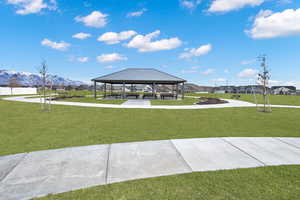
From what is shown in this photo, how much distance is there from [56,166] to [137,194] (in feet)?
5.99

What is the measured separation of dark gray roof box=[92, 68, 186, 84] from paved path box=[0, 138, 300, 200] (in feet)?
54.7

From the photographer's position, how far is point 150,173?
9.31 ft

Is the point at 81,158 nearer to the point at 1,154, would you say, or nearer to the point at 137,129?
the point at 1,154

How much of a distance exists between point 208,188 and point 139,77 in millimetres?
19583

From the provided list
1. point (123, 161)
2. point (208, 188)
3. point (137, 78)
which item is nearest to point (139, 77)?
point (137, 78)

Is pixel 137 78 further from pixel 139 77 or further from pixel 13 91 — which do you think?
pixel 13 91

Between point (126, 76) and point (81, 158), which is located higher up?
point (126, 76)

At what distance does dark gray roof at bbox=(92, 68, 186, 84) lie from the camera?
2064cm

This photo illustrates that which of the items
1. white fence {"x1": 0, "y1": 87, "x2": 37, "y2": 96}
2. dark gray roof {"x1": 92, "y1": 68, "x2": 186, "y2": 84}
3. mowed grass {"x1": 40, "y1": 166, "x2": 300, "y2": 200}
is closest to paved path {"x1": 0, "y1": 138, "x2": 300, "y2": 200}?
mowed grass {"x1": 40, "y1": 166, "x2": 300, "y2": 200}

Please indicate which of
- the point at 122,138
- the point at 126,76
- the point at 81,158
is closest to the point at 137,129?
the point at 122,138


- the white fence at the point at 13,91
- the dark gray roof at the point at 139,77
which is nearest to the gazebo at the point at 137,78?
the dark gray roof at the point at 139,77

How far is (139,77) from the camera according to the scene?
70.1 feet

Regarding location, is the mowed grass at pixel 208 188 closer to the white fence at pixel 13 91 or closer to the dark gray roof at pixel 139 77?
the dark gray roof at pixel 139 77

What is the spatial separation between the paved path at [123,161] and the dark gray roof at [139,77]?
54.7 feet
